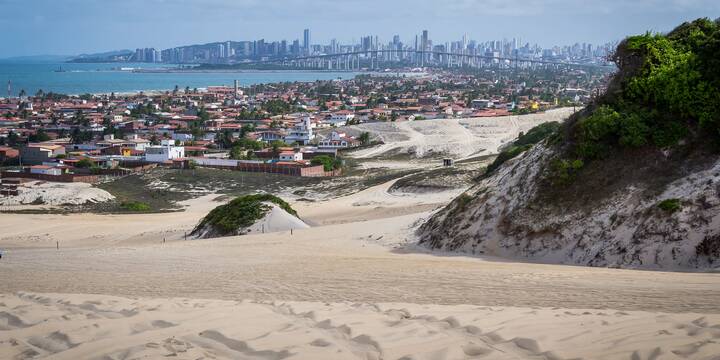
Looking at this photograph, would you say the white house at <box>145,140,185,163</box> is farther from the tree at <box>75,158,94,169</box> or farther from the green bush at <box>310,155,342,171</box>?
the green bush at <box>310,155,342,171</box>

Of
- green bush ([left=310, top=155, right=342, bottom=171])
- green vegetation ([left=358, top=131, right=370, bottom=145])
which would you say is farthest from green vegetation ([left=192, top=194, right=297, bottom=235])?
green vegetation ([left=358, top=131, right=370, bottom=145])

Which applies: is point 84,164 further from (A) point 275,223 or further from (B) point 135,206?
(A) point 275,223

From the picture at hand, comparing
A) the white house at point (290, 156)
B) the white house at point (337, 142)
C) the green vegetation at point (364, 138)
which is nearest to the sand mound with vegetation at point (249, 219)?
the white house at point (290, 156)

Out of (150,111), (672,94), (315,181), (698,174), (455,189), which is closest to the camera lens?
(698,174)

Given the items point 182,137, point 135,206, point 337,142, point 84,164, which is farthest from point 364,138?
point 135,206

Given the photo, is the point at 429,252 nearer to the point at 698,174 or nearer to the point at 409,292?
the point at 698,174

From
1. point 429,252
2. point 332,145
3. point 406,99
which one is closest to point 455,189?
point 429,252
